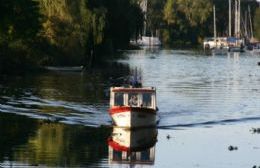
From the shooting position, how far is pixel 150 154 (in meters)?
35.1

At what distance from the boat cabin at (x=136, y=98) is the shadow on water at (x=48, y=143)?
171cm

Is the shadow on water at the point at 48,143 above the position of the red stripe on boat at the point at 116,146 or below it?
above

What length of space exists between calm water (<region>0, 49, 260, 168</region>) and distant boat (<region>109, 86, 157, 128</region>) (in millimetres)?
580

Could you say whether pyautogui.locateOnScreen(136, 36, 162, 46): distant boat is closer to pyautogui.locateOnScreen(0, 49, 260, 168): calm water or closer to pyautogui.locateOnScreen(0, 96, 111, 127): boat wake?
pyautogui.locateOnScreen(0, 49, 260, 168): calm water

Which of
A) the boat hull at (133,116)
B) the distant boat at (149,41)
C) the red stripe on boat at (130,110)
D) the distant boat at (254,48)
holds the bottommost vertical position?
the distant boat at (254,48)

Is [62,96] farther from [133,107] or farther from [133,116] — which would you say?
[133,107]

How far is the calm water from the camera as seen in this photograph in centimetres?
3356

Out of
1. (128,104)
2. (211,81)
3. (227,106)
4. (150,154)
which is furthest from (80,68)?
(150,154)

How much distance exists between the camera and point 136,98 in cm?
4303

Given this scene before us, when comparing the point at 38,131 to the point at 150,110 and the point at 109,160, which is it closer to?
the point at 150,110

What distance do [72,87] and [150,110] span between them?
25242mm

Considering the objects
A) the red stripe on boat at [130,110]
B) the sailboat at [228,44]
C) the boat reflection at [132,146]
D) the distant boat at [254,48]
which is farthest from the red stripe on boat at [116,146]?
the sailboat at [228,44]

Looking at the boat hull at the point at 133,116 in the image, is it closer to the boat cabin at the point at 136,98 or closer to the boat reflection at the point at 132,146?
the boat reflection at the point at 132,146

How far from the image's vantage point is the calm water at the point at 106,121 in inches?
1321
